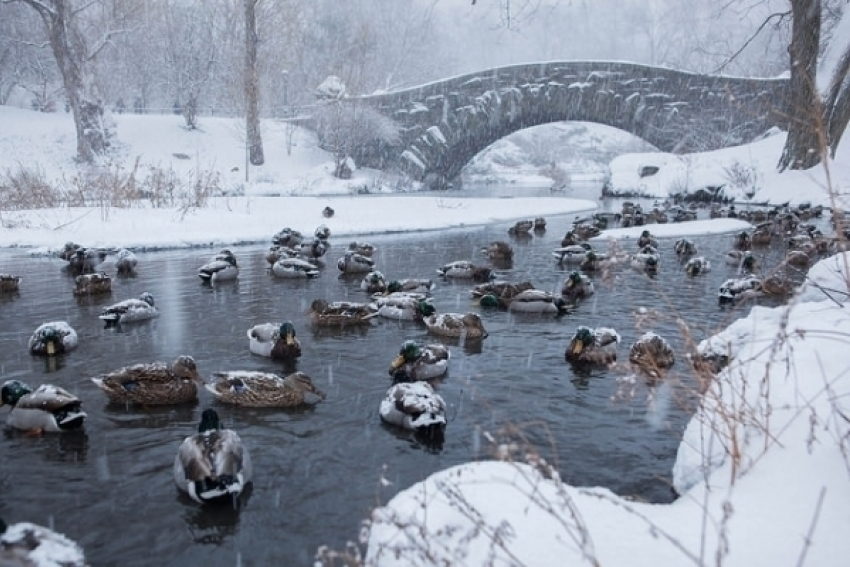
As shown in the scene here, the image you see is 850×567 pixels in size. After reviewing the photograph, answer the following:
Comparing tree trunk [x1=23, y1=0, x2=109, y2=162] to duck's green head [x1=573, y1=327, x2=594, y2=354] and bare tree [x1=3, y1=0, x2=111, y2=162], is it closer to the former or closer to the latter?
bare tree [x1=3, y1=0, x2=111, y2=162]

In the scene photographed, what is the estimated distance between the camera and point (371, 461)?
486 cm

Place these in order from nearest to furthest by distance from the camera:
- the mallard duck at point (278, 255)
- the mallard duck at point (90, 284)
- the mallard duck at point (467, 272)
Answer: the mallard duck at point (90, 284) → the mallard duck at point (467, 272) → the mallard duck at point (278, 255)

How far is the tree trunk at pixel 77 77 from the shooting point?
112 ft

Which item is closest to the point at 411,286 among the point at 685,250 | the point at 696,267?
the point at 696,267

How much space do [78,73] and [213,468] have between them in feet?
129

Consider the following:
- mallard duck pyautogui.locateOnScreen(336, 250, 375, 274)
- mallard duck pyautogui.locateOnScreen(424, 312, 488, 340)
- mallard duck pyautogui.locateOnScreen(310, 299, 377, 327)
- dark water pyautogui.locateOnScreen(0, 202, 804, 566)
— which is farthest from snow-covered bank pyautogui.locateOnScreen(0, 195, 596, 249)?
mallard duck pyautogui.locateOnScreen(424, 312, 488, 340)

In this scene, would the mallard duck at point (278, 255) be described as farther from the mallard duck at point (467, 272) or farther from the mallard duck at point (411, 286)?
the mallard duck at point (411, 286)

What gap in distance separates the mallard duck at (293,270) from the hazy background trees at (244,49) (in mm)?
10790

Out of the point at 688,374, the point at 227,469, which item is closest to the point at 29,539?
the point at 227,469

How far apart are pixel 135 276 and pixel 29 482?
29.1 ft

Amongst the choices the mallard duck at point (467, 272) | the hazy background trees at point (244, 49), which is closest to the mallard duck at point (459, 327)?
the mallard duck at point (467, 272)

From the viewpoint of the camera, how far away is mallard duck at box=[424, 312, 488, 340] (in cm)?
811

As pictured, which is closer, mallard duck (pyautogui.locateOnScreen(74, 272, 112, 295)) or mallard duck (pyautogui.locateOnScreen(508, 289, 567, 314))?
mallard duck (pyautogui.locateOnScreen(508, 289, 567, 314))

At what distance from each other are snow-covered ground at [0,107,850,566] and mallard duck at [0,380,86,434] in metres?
3.16
